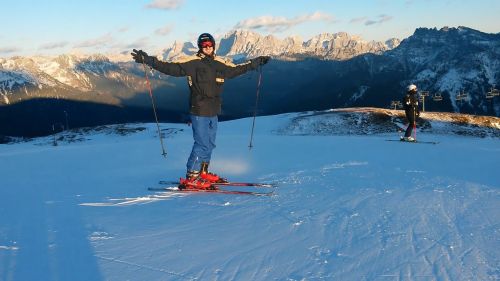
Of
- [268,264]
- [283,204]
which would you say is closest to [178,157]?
[283,204]

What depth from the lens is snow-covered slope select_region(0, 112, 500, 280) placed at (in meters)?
4.69

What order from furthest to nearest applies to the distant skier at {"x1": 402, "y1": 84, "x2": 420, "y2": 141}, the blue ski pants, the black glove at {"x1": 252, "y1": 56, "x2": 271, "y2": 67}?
the distant skier at {"x1": 402, "y1": 84, "x2": 420, "y2": 141}
the black glove at {"x1": 252, "y1": 56, "x2": 271, "y2": 67}
the blue ski pants

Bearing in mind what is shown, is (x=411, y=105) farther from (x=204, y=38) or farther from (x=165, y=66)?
(x=165, y=66)

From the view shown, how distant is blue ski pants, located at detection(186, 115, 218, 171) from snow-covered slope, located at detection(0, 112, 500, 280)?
1.17 meters

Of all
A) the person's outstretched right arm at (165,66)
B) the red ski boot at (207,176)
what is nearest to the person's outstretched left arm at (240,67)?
the person's outstretched right arm at (165,66)

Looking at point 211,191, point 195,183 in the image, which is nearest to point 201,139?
point 195,183

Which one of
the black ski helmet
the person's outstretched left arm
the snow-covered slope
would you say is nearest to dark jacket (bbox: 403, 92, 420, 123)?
the snow-covered slope

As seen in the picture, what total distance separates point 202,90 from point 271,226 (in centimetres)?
413

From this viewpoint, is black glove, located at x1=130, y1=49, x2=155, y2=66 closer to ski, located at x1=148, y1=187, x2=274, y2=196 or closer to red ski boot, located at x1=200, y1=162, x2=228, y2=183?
red ski boot, located at x1=200, y1=162, x2=228, y2=183

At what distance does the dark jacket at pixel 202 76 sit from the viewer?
916 cm

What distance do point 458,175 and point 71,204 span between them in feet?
25.2

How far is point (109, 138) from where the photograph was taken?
42406 millimetres

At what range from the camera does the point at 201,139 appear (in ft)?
30.9

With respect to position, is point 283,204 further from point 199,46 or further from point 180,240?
point 199,46
